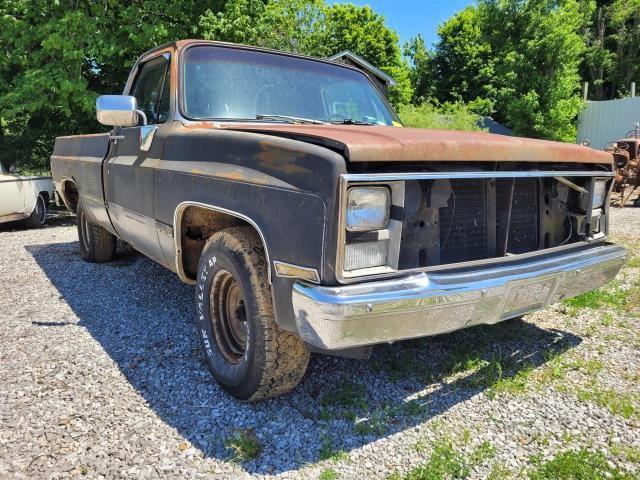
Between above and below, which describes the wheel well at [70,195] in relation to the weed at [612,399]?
above

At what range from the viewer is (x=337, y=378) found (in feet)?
9.74

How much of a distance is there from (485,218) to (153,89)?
267 centimetres

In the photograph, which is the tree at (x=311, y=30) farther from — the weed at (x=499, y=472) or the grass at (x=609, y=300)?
the weed at (x=499, y=472)

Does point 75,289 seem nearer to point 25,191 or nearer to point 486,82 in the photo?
point 25,191

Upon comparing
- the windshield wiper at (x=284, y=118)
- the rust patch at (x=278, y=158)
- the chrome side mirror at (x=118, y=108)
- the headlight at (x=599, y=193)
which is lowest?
the headlight at (x=599, y=193)

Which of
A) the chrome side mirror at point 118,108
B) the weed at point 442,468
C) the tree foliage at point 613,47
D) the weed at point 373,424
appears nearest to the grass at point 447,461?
the weed at point 442,468

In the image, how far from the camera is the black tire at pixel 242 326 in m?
2.40

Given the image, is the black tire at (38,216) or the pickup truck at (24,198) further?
the black tire at (38,216)

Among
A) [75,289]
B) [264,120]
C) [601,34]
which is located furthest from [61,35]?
[601,34]

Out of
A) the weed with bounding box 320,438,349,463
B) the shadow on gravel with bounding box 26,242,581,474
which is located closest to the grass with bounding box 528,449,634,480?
the shadow on gravel with bounding box 26,242,581,474

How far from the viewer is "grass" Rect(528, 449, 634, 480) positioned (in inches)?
82.3

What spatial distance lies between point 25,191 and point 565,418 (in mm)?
8530

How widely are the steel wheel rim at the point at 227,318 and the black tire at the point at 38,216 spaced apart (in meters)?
7.16

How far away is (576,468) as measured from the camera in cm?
212
